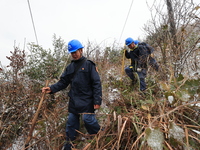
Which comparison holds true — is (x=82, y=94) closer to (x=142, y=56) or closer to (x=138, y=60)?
(x=142, y=56)

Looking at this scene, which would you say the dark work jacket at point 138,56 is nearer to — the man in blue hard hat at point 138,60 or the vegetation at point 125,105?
the man in blue hard hat at point 138,60

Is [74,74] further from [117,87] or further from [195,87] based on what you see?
[117,87]

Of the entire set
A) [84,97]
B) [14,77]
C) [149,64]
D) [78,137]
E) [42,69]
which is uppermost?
[42,69]

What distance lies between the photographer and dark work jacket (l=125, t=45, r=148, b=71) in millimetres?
3437

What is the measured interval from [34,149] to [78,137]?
2.25 feet

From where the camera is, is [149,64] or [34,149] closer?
[34,149]

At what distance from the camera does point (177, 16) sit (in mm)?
2682

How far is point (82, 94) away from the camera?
223cm

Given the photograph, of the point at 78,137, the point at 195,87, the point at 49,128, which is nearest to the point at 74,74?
the point at 49,128

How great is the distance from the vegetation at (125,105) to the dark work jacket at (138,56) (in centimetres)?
32

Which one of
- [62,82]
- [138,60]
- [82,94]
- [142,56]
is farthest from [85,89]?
[138,60]

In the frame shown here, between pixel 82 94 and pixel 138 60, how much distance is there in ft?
6.91

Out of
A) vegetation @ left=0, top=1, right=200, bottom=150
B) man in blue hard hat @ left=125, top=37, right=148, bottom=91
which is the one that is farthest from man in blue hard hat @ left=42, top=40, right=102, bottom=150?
man in blue hard hat @ left=125, top=37, right=148, bottom=91

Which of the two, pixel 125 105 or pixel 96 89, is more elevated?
pixel 96 89
